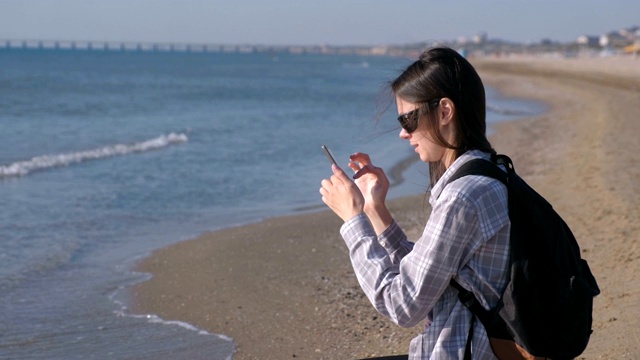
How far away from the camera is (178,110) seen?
32.8 meters

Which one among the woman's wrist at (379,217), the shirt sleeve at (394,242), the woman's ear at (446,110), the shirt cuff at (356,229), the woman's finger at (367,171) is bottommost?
the shirt sleeve at (394,242)

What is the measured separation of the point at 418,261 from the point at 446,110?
0.39 m

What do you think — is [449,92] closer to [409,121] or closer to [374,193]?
[409,121]

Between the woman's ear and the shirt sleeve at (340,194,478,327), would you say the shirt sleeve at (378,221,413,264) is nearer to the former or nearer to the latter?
the shirt sleeve at (340,194,478,327)

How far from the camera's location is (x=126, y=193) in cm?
1276

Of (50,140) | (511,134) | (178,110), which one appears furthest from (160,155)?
(178,110)

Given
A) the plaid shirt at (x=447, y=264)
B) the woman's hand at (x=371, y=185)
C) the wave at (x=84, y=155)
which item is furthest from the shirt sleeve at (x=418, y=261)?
the wave at (x=84, y=155)

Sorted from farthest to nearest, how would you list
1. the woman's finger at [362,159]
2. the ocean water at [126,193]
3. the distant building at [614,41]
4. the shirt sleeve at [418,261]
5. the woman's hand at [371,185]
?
the distant building at [614,41] < the ocean water at [126,193] < the woman's finger at [362,159] < the woman's hand at [371,185] < the shirt sleeve at [418,261]

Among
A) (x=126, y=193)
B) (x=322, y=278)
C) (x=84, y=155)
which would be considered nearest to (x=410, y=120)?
(x=322, y=278)

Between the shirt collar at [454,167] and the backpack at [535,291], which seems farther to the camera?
the shirt collar at [454,167]

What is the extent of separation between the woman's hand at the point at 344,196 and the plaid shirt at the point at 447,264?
0.03 m

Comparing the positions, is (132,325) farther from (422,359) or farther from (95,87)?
(95,87)

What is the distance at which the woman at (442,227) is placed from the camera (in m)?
1.99

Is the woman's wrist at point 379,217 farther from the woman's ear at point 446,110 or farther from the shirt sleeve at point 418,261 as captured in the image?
the woman's ear at point 446,110
